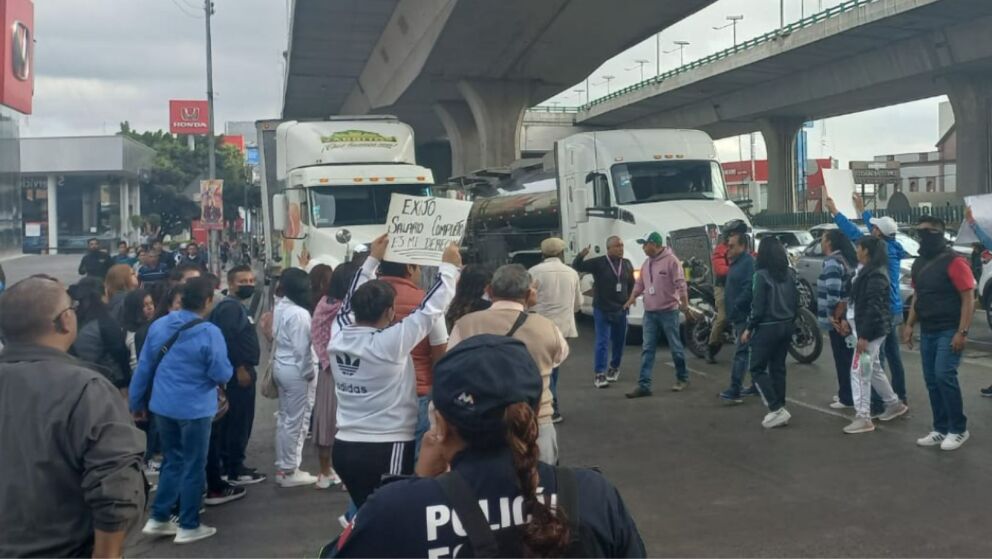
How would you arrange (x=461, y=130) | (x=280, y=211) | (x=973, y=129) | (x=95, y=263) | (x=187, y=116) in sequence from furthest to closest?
(x=187, y=116)
(x=461, y=130)
(x=973, y=129)
(x=280, y=211)
(x=95, y=263)

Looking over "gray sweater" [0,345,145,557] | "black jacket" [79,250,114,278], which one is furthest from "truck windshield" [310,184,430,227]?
"gray sweater" [0,345,145,557]

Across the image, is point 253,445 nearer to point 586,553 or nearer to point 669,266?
point 669,266

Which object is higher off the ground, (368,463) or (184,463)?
(368,463)

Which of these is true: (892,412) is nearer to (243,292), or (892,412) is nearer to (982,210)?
(982,210)

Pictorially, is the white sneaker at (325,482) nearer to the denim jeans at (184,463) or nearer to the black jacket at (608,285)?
the denim jeans at (184,463)

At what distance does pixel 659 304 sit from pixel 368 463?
6.62m

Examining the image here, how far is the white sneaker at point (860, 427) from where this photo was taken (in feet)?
27.1

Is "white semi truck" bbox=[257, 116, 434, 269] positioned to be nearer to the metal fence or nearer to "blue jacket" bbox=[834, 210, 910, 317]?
"blue jacket" bbox=[834, 210, 910, 317]

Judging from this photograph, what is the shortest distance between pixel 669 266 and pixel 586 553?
8.59 m

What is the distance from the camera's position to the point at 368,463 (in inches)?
173

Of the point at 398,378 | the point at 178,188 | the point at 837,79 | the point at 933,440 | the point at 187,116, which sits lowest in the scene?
the point at 933,440

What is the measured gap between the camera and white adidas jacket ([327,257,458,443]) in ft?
14.5

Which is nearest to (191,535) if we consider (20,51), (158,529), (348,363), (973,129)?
(158,529)

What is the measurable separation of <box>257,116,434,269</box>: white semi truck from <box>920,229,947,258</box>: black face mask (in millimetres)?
9751
